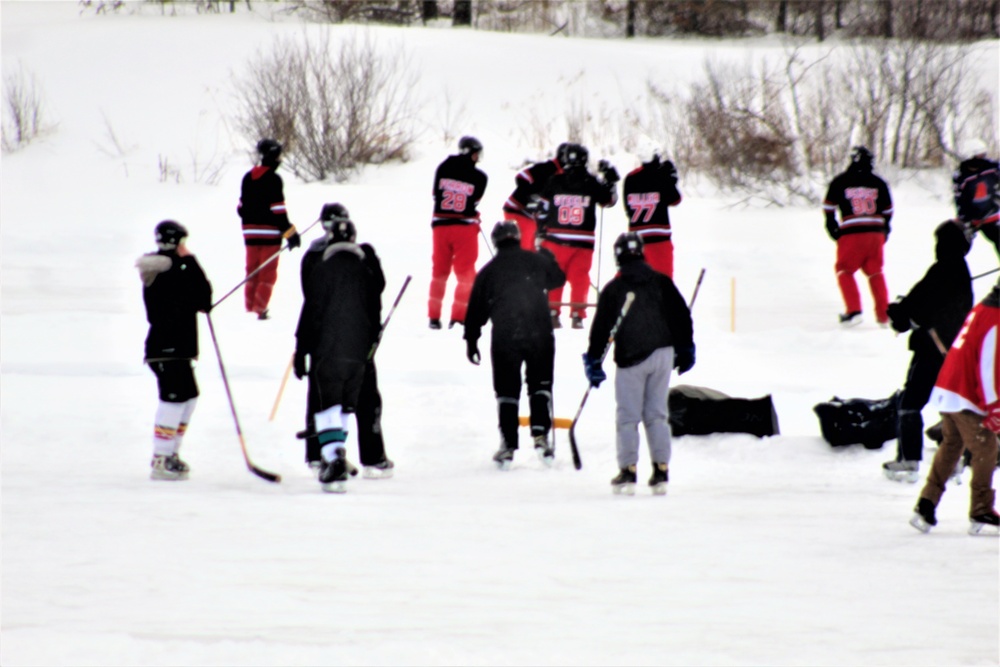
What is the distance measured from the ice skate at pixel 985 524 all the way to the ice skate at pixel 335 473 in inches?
136

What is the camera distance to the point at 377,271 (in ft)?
27.0

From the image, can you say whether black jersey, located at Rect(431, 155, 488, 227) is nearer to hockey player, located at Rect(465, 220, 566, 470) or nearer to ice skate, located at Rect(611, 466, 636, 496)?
hockey player, located at Rect(465, 220, 566, 470)

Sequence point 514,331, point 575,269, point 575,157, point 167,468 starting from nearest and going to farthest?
point 167,468 < point 514,331 < point 575,157 < point 575,269

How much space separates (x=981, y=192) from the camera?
11.1 meters

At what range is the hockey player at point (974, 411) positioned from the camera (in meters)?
6.71

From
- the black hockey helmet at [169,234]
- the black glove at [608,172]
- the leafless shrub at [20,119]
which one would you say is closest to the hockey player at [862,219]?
the black glove at [608,172]

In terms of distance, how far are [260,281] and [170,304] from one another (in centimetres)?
489

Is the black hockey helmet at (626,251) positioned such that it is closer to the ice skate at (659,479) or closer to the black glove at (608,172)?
the ice skate at (659,479)

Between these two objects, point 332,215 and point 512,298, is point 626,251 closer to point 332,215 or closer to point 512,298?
point 512,298

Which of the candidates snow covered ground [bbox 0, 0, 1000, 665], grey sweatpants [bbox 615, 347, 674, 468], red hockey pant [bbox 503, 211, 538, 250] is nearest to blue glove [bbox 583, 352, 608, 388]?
grey sweatpants [bbox 615, 347, 674, 468]

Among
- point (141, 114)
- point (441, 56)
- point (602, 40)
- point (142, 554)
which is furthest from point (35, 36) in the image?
point (142, 554)

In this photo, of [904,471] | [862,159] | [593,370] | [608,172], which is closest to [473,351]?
[593,370]

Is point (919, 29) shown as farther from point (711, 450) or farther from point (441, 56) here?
point (711, 450)

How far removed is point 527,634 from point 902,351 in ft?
25.2
